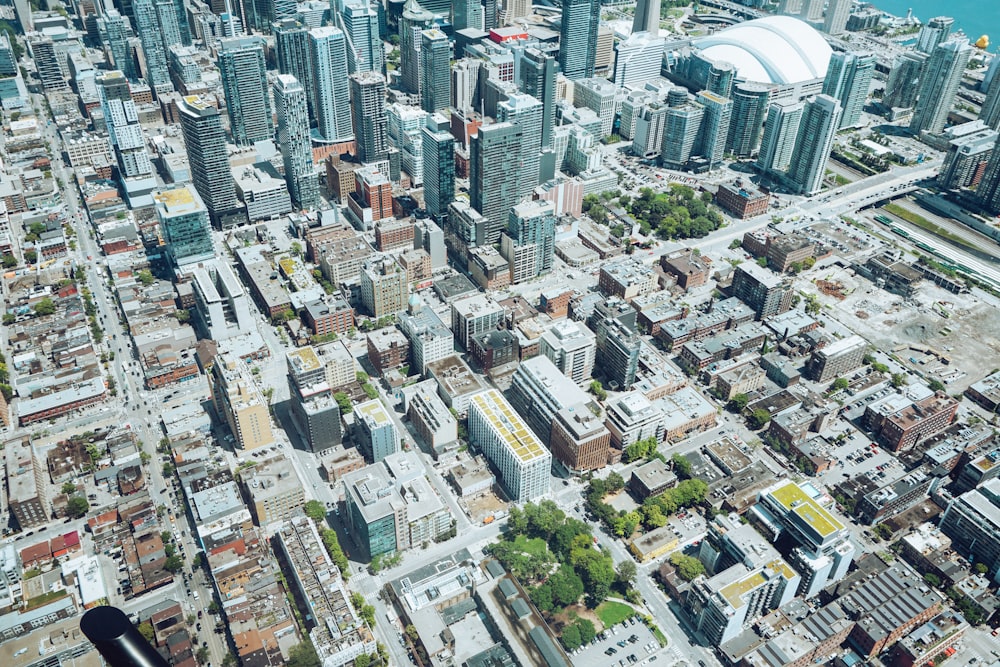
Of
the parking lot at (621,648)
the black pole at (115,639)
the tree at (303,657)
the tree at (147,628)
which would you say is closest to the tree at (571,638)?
the parking lot at (621,648)

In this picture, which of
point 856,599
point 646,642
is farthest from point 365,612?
point 856,599

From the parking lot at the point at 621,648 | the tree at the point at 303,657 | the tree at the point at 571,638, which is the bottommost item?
the parking lot at the point at 621,648

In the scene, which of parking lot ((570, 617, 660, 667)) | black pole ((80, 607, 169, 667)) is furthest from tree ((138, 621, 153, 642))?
black pole ((80, 607, 169, 667))

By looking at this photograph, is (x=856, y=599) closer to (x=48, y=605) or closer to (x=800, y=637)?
(x=800, y=637)

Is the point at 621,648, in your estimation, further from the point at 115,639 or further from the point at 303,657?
the point at 115,639

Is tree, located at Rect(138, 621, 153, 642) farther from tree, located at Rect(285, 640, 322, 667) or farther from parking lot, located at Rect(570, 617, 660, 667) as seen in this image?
parking lot, located at Rect(570, 617, 660, 667)

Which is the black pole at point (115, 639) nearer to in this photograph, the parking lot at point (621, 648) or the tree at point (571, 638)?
the tree at point (571, 638)
